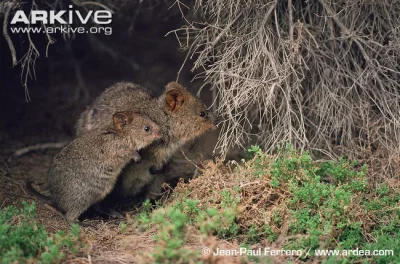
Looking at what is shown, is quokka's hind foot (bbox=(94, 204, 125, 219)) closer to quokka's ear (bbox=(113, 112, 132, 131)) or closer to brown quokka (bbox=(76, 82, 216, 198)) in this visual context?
brown quokka (bbox=(76, 82, 216, 198))

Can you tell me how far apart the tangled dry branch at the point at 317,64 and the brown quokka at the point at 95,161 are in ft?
3.06

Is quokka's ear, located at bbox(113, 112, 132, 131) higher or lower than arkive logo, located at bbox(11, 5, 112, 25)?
lower

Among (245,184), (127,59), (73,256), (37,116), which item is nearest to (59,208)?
(73,256)

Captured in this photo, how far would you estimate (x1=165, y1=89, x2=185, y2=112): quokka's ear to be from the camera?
7.62 metres

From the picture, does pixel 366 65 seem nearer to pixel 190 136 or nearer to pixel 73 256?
pixel 190 136

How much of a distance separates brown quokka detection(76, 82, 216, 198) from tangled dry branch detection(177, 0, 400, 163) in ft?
1.30

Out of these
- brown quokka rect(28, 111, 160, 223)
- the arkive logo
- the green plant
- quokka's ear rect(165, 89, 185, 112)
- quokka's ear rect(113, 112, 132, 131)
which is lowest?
the green plant

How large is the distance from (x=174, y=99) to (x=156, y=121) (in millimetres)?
333

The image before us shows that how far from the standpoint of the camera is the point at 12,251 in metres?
5.25

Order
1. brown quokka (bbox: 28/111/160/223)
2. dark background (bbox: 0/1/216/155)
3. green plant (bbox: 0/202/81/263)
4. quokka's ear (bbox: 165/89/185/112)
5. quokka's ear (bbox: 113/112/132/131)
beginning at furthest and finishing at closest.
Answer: dark background (bbox: 0/1/216/155), quokka's ear (bbox: 165/89/185/112), quokka's ear (bbox: 113/112/132/131), brown quokka (bbox: 28/111/160/223), green plant (bbox: 0/202/81/263)

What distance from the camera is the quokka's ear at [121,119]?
720 cm

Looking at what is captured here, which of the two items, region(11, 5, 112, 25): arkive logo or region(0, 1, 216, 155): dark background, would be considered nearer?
region(11, 5, 112, 25): arkive logo

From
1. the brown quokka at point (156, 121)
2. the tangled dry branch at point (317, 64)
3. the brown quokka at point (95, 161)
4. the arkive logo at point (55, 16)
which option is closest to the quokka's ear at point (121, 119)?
the brown quokka at point (95, 161)

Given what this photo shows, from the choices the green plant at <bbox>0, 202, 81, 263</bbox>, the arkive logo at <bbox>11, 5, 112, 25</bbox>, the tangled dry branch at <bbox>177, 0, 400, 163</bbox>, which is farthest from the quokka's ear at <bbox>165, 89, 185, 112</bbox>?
the green plant at <bbox>0, 202, 81, 263</bbox>
